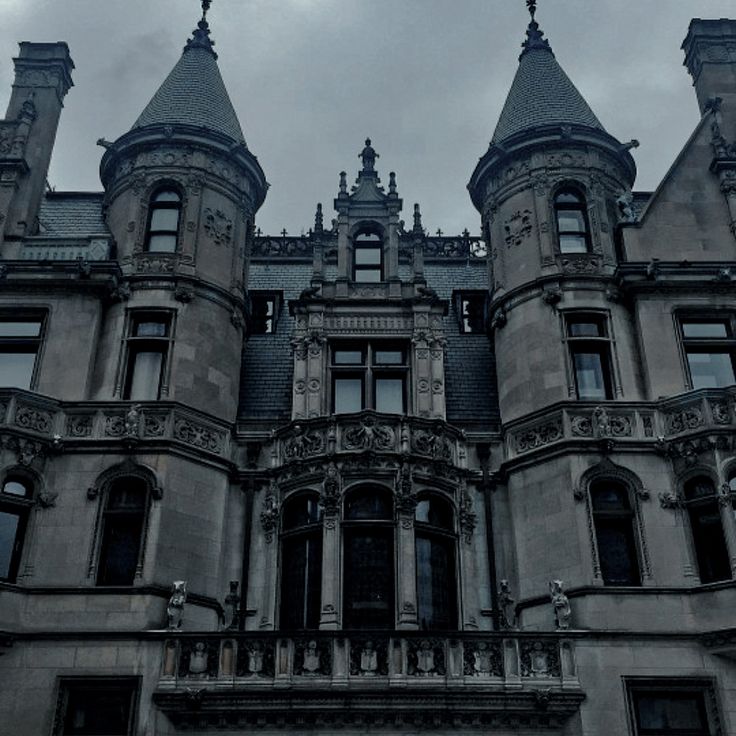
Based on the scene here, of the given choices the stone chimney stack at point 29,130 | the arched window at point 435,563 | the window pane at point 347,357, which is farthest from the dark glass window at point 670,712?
the stone chimney stack at point 29,130

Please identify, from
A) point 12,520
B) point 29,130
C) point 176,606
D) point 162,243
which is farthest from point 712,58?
point 12,520

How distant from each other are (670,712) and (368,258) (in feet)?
47.0

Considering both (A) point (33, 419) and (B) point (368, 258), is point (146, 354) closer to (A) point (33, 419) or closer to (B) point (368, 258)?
(A) point (33, 419)

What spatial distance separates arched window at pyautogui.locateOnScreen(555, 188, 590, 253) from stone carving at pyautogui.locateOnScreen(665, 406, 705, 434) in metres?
5.73

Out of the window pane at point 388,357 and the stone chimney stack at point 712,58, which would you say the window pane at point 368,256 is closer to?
the window pane at point 388,357

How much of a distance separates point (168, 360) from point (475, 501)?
847 cm

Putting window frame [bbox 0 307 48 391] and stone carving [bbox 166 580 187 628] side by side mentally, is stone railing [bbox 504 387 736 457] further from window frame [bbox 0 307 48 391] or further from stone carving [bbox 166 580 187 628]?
window frame [bbox 0 307 48 391]

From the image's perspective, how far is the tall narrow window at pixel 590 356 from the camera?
24359mm

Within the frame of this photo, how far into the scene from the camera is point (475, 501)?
23.7m

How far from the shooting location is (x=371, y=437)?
22812 mm

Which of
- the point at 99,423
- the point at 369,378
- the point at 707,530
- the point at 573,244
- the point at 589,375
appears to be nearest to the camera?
the point at 707,530

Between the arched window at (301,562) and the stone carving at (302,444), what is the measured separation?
1.02 meters

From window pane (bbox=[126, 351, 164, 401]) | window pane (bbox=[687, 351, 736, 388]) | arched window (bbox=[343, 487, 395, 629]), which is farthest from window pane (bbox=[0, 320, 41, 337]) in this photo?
window pane (bbox=[687, 351, 736, 388])

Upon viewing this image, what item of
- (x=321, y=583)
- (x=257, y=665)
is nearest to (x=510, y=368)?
(x=321, y=583)
